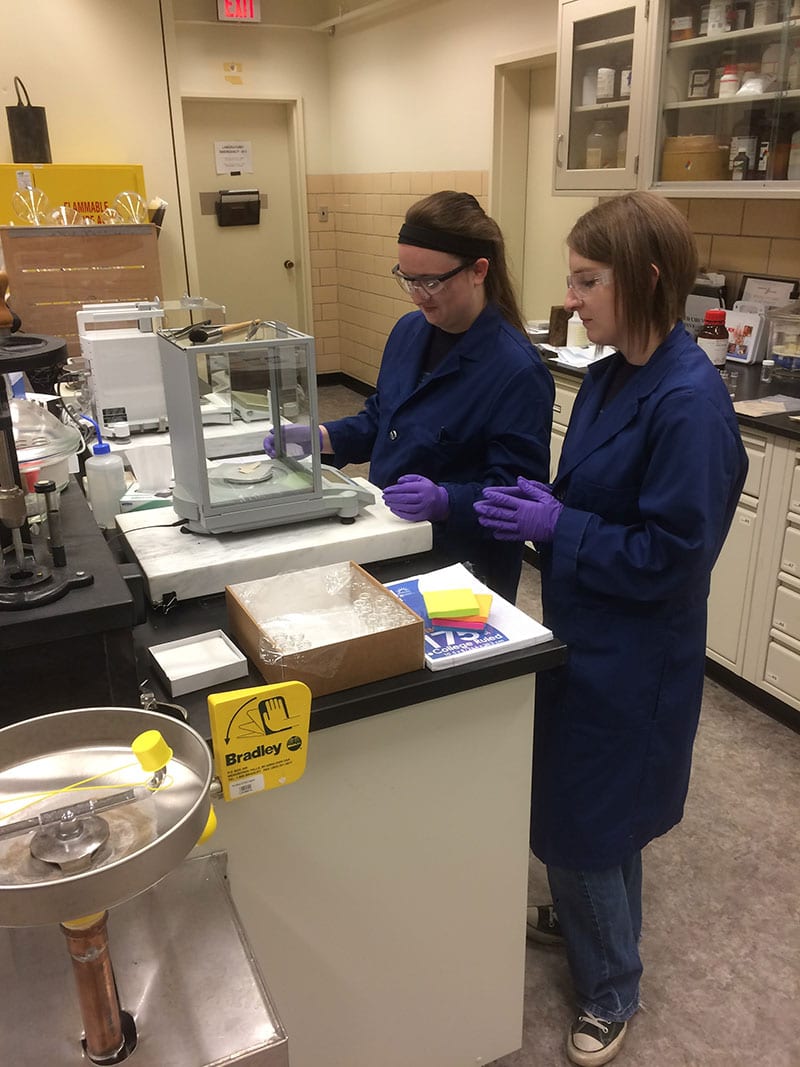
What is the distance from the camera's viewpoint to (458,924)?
146 centimetres

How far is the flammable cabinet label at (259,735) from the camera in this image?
99 centimetres

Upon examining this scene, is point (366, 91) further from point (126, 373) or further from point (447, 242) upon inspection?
point (447, 242)

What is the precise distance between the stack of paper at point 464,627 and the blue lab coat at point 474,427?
22 centimetres

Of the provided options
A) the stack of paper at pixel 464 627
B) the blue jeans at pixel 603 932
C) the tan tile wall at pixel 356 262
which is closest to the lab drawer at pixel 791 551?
the blue jeans at pixel 603 932

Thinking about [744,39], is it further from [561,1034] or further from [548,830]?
[561,1034]

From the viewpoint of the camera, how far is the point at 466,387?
178 centimetres

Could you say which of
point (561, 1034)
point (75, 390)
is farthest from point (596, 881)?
point (75, 390)

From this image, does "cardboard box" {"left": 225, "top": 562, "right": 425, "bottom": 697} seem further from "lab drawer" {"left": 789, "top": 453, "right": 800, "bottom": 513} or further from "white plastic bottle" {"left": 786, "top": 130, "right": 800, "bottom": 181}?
"white plastic bottle" {"left": 786, "top": 130, "right": 800, "bottom": 181}

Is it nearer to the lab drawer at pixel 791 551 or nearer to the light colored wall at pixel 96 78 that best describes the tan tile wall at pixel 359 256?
the light colored wall at pixel 96 78

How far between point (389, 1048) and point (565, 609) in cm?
81

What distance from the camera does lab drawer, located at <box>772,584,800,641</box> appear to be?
2.51 metres

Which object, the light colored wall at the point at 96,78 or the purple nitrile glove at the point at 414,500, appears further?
the light colored wall at the point at 96,78

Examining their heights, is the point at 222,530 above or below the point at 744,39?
below

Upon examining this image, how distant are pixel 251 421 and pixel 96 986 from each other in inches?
40.7
